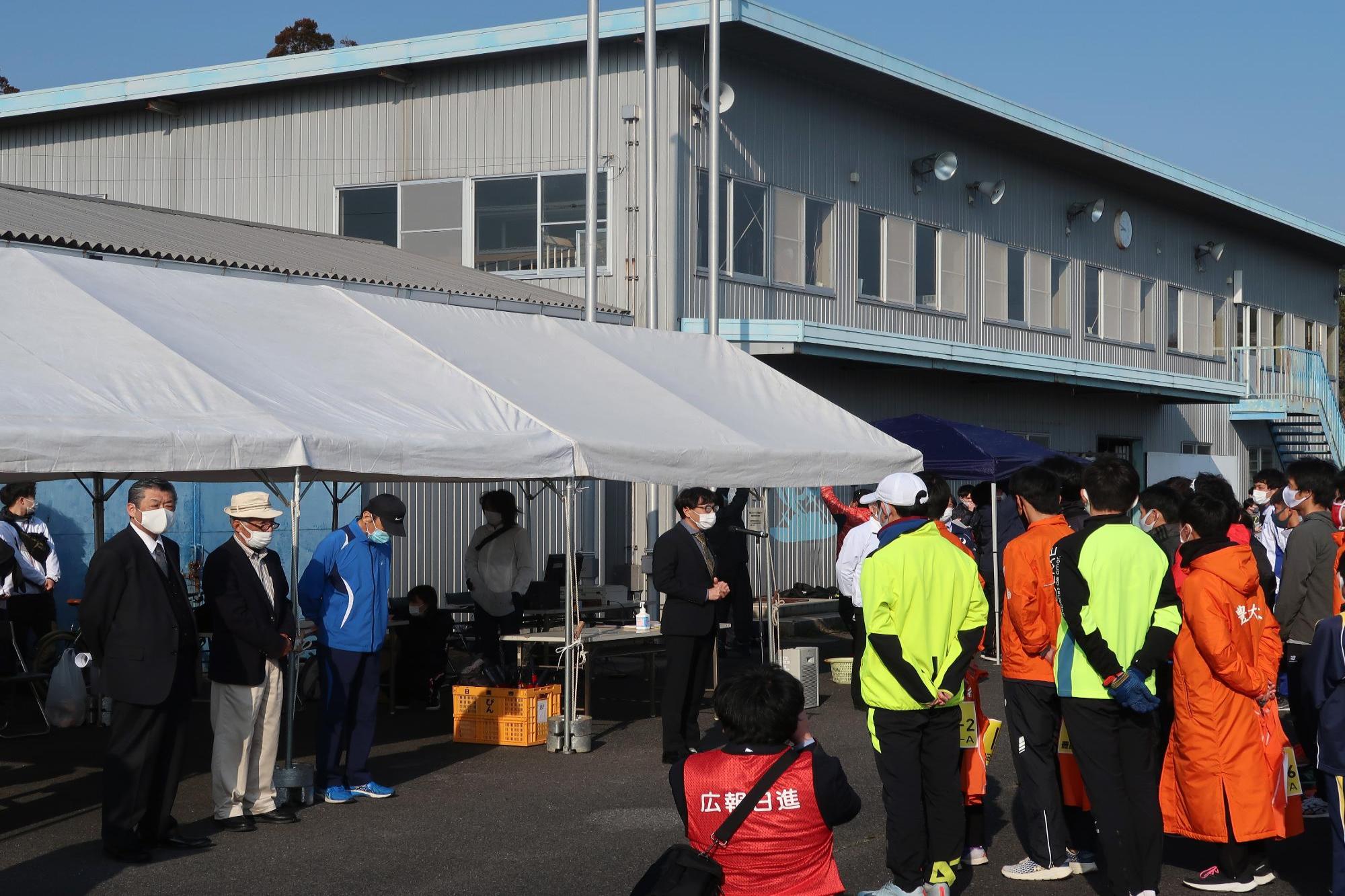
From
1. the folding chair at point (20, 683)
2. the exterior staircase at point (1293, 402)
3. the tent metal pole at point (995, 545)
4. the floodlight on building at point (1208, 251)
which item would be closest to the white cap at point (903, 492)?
the folding chair at point (20, 683)

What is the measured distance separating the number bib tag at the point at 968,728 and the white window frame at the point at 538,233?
1275 cm

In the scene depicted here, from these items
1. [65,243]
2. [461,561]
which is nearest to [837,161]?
[461,561]

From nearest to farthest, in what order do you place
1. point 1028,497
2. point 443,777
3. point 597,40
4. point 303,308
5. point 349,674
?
point 1028,497 < point 349,674 < point 443,777 < point 303,308 < point 597,40

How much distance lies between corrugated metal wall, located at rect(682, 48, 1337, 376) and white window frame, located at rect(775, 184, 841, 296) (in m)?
0.06

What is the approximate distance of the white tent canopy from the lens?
8047 millimetres

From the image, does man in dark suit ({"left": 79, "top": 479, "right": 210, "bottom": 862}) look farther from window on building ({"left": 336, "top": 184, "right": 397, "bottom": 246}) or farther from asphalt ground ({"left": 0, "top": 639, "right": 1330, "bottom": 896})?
window on building ({"left": 336, "top": 184, "right": 397, "bottom": 246})

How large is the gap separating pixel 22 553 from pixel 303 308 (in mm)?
Answer: 3309

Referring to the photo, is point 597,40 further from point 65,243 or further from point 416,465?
point 416,465

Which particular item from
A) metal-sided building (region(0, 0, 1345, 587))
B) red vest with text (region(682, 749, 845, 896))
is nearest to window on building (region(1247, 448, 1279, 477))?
metal-sided building (region(0, 0, 1345, 587))

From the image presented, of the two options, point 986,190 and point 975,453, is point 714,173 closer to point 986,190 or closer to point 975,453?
point 975,453

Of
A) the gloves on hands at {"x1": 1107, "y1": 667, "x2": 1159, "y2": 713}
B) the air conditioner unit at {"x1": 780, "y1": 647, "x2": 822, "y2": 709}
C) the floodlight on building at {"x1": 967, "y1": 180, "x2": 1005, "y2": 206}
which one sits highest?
the floodlight on building at {"x1": 967, "y1": 180, "x2": 1005, "y2": 206}

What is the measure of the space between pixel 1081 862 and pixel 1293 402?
89.6ft

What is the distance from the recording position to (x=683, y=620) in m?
10.2

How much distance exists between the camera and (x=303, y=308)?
35.7 feet
